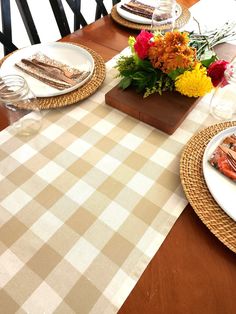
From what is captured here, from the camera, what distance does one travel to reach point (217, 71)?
0.66m

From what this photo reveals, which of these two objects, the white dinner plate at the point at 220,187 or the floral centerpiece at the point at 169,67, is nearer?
the white dinner plate at the point at 220,187

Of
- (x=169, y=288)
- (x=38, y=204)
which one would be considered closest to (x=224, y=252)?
(x=169, y=288)

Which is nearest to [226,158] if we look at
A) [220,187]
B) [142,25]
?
[220,187]

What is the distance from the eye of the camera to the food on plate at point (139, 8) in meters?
1.05

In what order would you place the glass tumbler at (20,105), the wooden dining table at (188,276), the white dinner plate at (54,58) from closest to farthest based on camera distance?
the wooden dining table at (188,276) → the glass tumbler at (20,105) → the white dinner plate at (54,58)

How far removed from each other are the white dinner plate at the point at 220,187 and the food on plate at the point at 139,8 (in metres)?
0.74

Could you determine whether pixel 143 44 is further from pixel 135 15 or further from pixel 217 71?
pixel 135 15

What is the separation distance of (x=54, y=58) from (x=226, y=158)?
63 cm

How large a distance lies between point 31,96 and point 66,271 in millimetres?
447

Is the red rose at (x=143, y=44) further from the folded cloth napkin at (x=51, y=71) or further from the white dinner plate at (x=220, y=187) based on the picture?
the white dinner plate at (x=220, y=187)

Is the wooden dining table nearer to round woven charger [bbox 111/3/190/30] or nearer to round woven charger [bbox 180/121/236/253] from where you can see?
round woven charger [bbox 180/121/236/253]

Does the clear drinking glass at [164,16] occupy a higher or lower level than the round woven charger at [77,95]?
higher

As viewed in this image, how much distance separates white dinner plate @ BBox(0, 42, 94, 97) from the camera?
28.7 inches

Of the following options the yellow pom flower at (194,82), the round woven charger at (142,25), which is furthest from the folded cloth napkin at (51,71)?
the round woven charger at (142,25)
